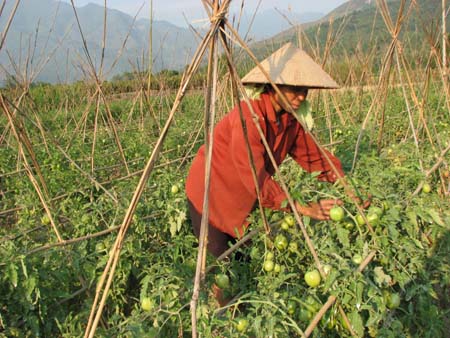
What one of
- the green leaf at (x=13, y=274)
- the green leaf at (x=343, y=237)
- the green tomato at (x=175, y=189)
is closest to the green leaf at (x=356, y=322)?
the green leaf at (x=343, y=237)

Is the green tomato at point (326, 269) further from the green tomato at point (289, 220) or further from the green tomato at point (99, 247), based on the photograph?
the green tomato at point (99, 247)

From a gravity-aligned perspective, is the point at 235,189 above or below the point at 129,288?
above

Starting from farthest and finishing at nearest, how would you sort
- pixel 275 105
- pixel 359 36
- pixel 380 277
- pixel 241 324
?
pixel 359 36 → pixel 275 105 → pixel 380 277 → pixel 241 324

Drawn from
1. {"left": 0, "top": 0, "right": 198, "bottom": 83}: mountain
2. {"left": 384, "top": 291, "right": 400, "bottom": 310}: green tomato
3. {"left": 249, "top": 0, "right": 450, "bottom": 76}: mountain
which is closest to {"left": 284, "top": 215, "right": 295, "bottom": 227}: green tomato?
{"left": 384, "top": 291, "right": 400, "bottom": 310}: green tomato

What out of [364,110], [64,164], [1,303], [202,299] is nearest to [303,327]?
[202,299]

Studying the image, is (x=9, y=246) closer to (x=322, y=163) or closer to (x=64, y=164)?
(x=322, y=163)

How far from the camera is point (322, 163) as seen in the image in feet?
5.97

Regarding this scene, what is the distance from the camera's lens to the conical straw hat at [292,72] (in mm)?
1380

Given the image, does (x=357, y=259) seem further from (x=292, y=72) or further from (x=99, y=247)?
(x=99, y=247)

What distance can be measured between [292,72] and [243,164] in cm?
41

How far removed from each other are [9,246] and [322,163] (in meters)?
1.50

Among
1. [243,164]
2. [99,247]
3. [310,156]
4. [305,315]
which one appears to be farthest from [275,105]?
[99,247]

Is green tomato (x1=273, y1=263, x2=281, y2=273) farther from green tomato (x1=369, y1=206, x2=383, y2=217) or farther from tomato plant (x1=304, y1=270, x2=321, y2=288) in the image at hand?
green tomato (x1=369, y1=206, x2=383, y2=217)

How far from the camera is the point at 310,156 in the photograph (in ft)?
6.04
